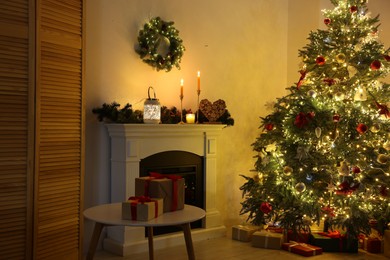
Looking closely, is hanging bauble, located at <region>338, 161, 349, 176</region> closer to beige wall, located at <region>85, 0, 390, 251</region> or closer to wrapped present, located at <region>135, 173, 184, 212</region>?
beige wall, located at <region>85, 0, 390, 251</region>

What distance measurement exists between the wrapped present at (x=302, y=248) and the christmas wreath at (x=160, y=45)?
2.02 metres

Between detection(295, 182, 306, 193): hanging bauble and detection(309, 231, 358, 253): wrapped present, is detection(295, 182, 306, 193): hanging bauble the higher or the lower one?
the higher one

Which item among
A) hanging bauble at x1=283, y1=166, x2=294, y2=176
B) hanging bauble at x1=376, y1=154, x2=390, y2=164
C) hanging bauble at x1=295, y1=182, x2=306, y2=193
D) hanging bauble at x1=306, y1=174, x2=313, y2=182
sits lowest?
hanging bauble at x1=295, y1=182, x2=306, y2=193

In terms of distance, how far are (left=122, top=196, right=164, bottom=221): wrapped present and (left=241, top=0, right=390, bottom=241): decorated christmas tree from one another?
71.3 inches

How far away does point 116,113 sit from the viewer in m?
4.06

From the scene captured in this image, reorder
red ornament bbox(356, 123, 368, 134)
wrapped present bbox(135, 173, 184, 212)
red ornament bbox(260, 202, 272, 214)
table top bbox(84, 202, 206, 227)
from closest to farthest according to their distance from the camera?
table top bbox(84, 202, 206, 227) < wrapped present bbox(135, 173, 184, 212) < red ornament bbox(356, 123, 368, 134) < red ornament bbox(260, 202, 272, 214)

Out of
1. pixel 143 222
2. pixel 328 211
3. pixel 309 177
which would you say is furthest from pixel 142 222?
pixel 328 211

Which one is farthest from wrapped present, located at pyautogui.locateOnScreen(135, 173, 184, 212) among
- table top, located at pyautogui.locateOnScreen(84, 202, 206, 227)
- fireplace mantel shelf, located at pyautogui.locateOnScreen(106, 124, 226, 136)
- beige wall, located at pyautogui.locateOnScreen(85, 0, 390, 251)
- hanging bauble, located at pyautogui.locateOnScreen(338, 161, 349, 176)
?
hanging bauble, located at pyautogui.locateOnScreen(338, 161, 349, 176)

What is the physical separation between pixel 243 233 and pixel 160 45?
200 cm

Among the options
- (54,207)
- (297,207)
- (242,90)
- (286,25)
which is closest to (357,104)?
(297,207)

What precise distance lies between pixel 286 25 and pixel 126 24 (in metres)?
2.37

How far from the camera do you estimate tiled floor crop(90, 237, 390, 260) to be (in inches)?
158

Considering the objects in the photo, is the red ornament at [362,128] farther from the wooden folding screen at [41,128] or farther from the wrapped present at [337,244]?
the wooden folding screen at [41,128]

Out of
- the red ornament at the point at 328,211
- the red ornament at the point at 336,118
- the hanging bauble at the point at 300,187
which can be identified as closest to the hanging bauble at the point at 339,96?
the red ornament at the point at 336,118
